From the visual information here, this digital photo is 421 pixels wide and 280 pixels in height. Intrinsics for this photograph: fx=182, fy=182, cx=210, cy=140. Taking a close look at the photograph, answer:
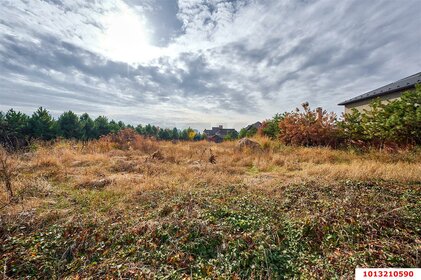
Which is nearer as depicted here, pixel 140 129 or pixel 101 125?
pixel 101 125

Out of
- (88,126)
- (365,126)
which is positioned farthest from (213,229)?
(88,126)

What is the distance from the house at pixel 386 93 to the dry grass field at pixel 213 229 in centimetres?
921

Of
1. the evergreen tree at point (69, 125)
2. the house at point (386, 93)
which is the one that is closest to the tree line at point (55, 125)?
the evergreen tree at point (69, 125)

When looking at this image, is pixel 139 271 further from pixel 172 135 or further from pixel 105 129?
pixel 172 135

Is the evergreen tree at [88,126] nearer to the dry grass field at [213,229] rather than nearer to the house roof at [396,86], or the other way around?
the dry grass field at [213,229]

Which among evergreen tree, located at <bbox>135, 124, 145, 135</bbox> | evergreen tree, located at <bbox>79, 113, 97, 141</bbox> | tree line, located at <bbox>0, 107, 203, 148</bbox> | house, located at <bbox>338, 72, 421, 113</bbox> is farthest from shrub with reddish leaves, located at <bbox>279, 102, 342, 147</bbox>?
evergreen tree, located at <bbox>135, 124, 145, 135</bbox>

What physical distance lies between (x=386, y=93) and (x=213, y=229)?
575 inches

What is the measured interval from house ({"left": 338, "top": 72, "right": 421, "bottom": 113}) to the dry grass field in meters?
9.21

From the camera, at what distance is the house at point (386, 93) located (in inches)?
392

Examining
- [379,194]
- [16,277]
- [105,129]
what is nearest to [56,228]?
[16,277]

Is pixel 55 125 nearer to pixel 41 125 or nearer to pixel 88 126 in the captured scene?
pixel 41 125

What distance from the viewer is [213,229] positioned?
7.88ft

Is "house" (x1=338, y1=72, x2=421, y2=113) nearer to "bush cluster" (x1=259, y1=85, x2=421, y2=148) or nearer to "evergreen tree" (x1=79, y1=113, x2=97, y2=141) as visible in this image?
"bush cluster" (x1=259, y1=85, x2=421, y2=148)

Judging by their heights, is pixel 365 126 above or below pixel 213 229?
above
